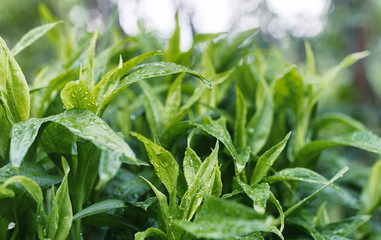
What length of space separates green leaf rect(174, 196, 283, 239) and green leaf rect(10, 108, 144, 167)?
0.12 m

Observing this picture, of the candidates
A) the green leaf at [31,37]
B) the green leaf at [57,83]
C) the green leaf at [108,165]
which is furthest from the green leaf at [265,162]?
the green leaf at [31,37]

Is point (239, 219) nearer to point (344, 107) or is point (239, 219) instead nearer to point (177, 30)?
point (177, 30)

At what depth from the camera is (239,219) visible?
397 millimetres

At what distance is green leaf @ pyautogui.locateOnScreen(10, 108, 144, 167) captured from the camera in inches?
17.5

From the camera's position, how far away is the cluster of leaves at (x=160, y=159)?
1.65 ft

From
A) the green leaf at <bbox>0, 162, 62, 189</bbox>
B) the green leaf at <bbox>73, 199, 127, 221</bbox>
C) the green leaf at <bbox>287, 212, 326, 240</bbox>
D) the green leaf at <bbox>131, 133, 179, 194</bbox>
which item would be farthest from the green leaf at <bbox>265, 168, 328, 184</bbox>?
the green leaf at <bbox>0, 162, 62, 189</bbox>

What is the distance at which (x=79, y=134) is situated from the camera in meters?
0.48

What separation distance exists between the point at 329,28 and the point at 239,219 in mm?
3666

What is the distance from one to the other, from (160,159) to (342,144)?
1.60 ft

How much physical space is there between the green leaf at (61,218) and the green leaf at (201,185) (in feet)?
0.67

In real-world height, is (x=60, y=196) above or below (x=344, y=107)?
above

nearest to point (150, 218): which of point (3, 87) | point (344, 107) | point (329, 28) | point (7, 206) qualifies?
point (7, 206)

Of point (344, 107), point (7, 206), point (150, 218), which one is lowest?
point (344, 107)

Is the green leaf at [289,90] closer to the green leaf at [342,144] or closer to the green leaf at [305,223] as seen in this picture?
the green leaf at [342,144]
